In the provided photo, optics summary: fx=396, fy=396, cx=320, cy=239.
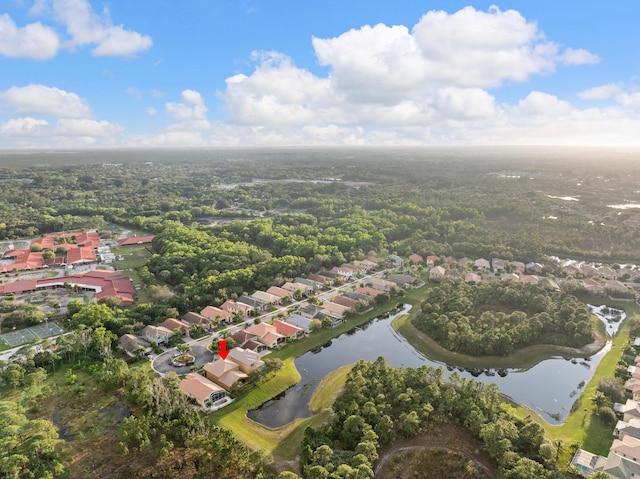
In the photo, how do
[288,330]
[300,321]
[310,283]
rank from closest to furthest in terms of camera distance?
[288,330]
[300,321]
[310,283]

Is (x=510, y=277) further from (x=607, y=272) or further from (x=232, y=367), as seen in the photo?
(x=232, y=367)

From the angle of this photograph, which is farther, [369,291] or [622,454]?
[369,291]

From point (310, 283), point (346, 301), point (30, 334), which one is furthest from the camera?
point (310, 283)

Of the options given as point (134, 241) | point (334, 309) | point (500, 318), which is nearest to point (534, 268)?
point (500, 318)

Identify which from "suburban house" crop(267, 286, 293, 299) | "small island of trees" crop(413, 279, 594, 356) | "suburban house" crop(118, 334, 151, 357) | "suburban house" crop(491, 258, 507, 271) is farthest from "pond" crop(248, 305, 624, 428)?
"suburban house" crop(491, 258, 507, 271)

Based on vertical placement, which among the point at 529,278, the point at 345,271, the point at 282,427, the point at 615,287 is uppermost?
the point at 615,287

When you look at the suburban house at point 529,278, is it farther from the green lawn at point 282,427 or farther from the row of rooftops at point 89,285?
the row of rooftops at point 89,285

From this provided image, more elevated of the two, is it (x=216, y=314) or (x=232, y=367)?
(x=216, y=314)
